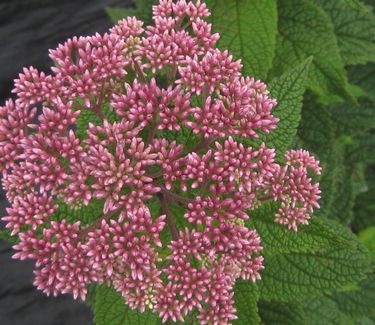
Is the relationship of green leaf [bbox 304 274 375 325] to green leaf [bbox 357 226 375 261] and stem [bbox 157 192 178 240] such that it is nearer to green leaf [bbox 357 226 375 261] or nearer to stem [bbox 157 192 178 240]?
green leaf [bbox 357 226 375 261]

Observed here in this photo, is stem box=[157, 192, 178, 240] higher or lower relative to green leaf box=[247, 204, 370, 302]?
higher

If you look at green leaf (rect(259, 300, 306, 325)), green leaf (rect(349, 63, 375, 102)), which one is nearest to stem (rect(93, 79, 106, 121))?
green leaf (rect(259, 300, 306, 325))

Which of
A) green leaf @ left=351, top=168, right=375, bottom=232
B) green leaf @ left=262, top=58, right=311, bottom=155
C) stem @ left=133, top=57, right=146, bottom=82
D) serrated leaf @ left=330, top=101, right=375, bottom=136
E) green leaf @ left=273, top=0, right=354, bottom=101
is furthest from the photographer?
green leaf @ left=351, top=168, right=375, bottom=232

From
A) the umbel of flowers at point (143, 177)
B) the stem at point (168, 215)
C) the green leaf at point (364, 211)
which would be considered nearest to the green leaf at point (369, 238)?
the green leaf at point (364, 211)

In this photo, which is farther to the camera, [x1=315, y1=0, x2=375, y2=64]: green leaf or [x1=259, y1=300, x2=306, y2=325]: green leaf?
[x1=315, y1=0, x2=375, y2=64]: green leaf

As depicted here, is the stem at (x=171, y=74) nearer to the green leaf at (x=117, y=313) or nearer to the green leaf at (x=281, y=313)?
the green leaf at (x=117, y=313)

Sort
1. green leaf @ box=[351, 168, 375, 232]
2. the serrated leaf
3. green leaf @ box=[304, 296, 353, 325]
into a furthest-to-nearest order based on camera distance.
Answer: green leaf @ box=[351, 168, 375, 232], the serrated leaf, green leaf @ box=[304, 296, 353, 325]

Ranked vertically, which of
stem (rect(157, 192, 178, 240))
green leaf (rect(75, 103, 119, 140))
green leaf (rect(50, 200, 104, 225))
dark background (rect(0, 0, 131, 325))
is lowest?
stem (rect(157, 192, 178, 240))
